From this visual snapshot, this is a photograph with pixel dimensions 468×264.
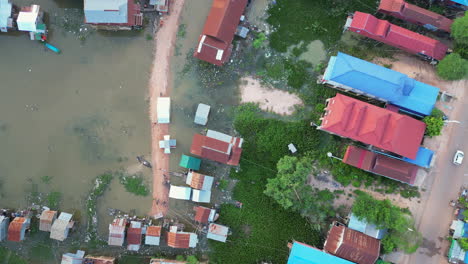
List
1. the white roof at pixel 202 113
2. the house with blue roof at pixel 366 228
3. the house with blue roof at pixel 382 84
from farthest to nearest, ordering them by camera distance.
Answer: the white roof at pixel 202 113
the house with blue roof at pixel 366 228
the house with blue roof at pixel 382 84

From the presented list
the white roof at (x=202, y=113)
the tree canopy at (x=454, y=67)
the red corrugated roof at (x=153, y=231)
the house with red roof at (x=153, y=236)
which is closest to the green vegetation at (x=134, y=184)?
the red corrugated roof at (x=153, y=231)

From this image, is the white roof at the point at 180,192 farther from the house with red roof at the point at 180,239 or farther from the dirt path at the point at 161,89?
the house with red roof at the point at 180,239

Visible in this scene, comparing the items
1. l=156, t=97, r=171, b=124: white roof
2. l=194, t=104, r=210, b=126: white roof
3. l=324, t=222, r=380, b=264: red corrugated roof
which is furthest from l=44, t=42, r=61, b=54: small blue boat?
l=324, t=222, r=380, b=264: red corrugated roof

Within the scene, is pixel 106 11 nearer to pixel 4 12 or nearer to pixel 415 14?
pixel 4 12

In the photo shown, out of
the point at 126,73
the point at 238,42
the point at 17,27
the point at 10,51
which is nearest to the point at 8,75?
the point at 10,51

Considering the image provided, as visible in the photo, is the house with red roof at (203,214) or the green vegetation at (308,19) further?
the green vegetation at (308,19)

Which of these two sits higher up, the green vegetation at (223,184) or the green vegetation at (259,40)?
the green vegetation at (259,40)

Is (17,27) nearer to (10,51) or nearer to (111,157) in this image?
(10,51)
